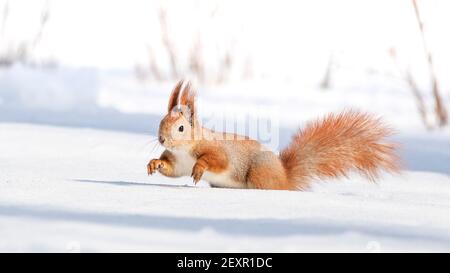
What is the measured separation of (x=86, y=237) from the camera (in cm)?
299

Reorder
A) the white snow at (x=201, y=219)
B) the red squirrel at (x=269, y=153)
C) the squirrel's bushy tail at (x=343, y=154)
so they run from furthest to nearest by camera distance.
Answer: the squirrel's bushy tail at (x=343, y=154), the red squirrel at (x=269, y=153), the white snow at (x=201, y=219)

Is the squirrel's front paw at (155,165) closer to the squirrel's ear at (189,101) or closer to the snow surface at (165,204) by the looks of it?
the snow surface at (165,204)

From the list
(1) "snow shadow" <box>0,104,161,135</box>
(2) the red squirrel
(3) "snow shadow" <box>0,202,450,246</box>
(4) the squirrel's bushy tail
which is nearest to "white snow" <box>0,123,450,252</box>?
(3) "snow shadow" <box>0,202,450,246</box>

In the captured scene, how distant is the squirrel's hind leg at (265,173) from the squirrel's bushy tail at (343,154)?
18 centimetres

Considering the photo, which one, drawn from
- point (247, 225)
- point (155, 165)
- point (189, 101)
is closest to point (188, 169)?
point (155, 165)

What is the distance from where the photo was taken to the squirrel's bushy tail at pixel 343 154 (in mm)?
4566

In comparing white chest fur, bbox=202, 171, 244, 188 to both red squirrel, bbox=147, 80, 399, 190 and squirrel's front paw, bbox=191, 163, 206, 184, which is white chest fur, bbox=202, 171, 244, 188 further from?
squirrel's front paw, bbox=191, 163, 206, 184

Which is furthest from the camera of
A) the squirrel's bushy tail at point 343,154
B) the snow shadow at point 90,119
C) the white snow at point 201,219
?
the snow shadow at point 90,119

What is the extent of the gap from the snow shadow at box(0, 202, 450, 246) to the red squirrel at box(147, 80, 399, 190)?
31.6 inches

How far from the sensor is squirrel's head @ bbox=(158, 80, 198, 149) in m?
4.21

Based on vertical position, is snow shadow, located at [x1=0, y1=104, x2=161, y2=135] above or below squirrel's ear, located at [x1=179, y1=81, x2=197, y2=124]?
above

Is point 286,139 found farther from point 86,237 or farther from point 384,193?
point 86,237

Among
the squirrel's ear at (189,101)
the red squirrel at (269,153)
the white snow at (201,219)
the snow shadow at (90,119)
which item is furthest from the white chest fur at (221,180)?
the snow shadow at (90,119)
